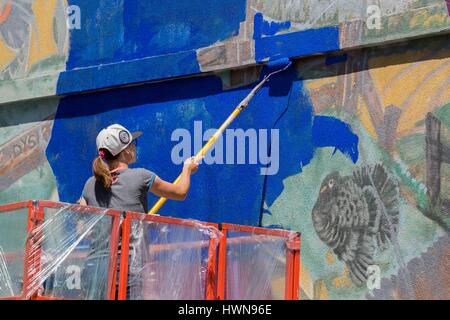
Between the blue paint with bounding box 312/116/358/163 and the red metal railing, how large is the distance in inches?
61.4

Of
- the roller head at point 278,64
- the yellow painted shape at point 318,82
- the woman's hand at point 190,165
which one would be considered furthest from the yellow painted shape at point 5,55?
the woman's hand at point 190,165

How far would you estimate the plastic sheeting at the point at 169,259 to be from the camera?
19.5ft

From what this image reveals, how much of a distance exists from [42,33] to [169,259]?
4.55m

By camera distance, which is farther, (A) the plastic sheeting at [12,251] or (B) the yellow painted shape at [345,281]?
(B) the yellow painted shape at [345,281]

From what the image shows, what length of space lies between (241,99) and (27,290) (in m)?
3.32

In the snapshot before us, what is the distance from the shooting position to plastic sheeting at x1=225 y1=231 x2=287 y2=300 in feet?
20.8

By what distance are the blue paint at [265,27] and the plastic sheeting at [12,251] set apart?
10.7 ft

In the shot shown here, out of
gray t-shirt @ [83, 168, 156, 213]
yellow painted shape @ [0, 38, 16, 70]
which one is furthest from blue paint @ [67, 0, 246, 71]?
gray t-shirt @ [83, 168, 156, 213]

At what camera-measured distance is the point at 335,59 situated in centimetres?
810

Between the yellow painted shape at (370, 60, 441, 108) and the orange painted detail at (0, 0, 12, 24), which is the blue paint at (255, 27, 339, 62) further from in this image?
the orange painted detail at (0, 0, 12, 24)

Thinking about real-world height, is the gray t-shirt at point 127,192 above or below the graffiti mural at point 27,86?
below

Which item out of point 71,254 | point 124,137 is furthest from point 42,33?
point 71,254

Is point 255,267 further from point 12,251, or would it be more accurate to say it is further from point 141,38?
point 141,38

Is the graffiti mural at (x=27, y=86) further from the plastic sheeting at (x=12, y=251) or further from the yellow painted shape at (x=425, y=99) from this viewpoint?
the plastic sheeting at (x=12, y=251)
